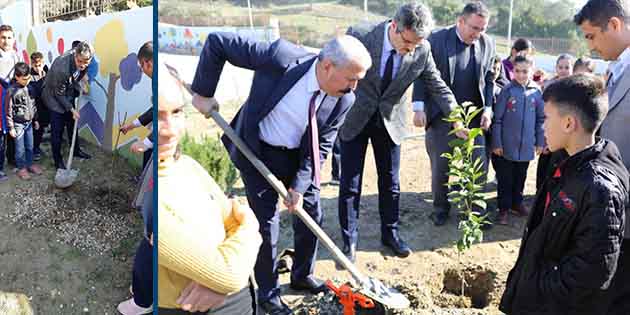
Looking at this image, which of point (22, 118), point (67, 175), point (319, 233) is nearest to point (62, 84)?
point (67, 175)

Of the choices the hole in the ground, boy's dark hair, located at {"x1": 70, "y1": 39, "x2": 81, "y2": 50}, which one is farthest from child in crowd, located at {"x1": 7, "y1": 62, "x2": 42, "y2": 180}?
the hole in the ground

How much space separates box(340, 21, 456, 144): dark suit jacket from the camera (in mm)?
2852

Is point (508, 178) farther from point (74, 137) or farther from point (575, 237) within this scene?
point (74, 137)

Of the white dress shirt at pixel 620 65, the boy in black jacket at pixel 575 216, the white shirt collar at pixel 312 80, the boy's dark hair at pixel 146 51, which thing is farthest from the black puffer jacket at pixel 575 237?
the boy's dark hair at pixel 146 51

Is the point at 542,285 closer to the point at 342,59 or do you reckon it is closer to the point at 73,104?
the point at 342,59

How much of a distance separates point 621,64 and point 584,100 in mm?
451

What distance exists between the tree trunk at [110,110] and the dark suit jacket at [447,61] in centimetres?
241

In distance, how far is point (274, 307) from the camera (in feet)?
7.32

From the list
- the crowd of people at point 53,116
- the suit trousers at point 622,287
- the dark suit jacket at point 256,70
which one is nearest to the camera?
the crowd of people at point 53,116

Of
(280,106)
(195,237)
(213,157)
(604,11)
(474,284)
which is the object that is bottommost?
(474,284)

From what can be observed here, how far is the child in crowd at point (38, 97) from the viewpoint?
1539mm

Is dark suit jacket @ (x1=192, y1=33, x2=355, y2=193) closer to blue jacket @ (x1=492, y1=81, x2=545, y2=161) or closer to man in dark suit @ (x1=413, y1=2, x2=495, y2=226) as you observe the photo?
man in dark suit @ (x1=413, y1=2, x2=495, y2=226)

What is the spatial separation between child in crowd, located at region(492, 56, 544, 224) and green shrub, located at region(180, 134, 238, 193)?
280cm

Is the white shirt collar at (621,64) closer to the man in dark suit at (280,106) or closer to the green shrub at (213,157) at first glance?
the man in dark suit at (280,106)
